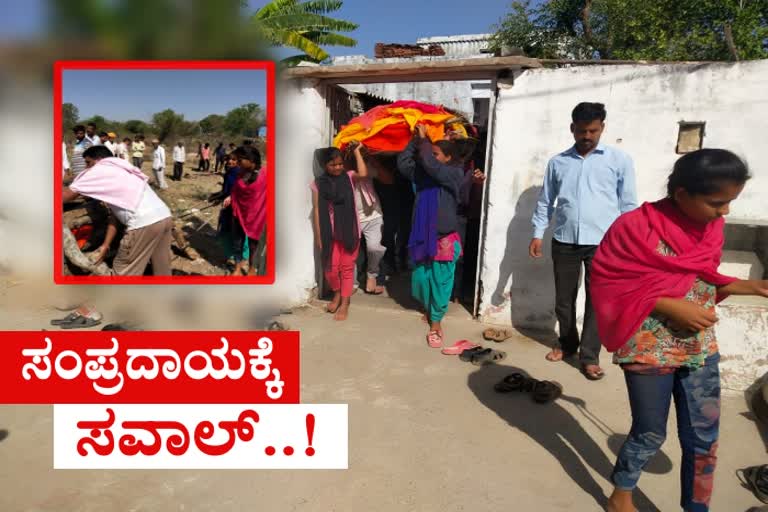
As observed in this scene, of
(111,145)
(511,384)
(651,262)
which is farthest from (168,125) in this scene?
(651,262)

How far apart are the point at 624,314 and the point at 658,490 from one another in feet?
3.41

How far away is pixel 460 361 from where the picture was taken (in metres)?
3.85

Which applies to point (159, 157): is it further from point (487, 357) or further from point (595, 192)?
point (595, 192)

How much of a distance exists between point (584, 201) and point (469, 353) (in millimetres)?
1324

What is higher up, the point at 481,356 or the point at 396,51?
the point at 396,51

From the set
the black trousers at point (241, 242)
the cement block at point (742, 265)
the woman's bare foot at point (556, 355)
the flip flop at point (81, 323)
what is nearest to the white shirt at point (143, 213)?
the flip flop at point (81, 323)

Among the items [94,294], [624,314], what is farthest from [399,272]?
[624,314]

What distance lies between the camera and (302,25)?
10.9 meters

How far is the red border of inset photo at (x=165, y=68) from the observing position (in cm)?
402

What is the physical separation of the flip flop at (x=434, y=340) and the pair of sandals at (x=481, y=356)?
0.88 feet

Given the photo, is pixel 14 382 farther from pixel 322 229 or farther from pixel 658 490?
pixel 658 490

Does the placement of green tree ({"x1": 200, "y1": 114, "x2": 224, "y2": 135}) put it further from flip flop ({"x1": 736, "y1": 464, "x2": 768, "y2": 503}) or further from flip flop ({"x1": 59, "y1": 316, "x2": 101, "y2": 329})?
flip flop ({"x1": 736, "y1": 464, "x2": 768, "y2": 503})

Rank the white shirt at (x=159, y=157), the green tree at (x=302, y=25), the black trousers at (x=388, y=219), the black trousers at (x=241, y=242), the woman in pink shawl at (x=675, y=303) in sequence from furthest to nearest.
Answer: the white shirt at (x=159, y=157), the green tree at (x=302, y=25), the black trousers at (x=388, y=219), the black trousers at (x=241, y=242), the woman in pink shawl at (x=675, y=303)

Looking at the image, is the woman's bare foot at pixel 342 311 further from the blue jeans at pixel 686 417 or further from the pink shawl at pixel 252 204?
the blue jeans at pixel 686 417
